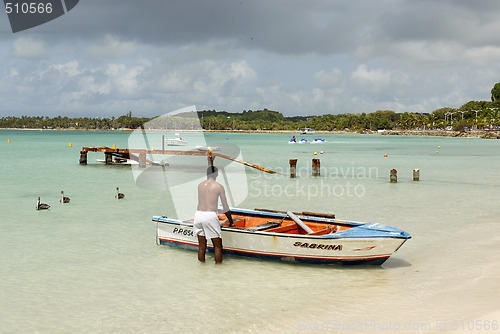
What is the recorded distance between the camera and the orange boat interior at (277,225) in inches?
516

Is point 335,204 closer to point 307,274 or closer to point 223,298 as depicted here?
point 307,274

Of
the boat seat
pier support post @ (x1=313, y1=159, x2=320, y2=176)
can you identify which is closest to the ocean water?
the boat seat

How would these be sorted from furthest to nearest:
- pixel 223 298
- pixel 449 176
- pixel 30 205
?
pixel 449 176 → pixel 30 205 → pixel 223 298


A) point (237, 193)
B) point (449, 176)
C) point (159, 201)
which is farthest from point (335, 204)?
point (449, 176)

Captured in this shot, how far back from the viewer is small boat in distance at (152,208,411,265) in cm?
1162

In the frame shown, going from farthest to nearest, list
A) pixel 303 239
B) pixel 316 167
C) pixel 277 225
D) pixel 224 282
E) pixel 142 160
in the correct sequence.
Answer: pixel 142 160 < pixel 316 167 < pixel 277 225 < pixel 303 239 < pixel 224 282

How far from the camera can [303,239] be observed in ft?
39.3

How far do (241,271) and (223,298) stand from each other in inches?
70.9

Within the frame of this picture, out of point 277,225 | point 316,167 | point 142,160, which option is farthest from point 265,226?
point 142,160

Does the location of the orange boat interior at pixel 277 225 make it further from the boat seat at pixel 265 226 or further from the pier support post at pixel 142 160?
the pier support post at pixel 142 160

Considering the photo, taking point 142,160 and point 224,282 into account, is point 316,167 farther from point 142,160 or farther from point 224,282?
point 224,282

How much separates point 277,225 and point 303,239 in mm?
1916

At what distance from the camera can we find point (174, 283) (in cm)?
1154

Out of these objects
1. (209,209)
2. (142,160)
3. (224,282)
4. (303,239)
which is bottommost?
(224,282)
